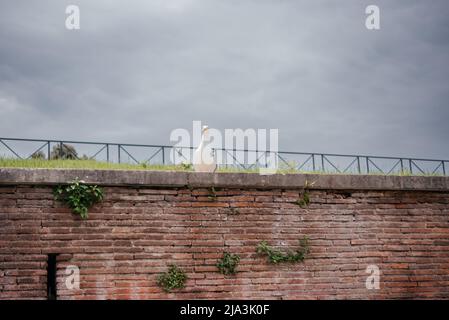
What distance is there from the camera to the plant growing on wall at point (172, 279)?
6809 mm

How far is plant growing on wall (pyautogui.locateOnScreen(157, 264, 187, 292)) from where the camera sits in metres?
6.81

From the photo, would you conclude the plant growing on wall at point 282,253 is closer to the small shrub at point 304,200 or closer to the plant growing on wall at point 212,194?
the small shrub at point 304,200

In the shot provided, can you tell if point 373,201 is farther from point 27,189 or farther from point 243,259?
point 27,189

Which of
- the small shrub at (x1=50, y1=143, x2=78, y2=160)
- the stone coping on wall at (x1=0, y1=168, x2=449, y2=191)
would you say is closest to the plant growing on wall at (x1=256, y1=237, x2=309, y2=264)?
the stone coping on wall at (x1=0, y1=168, x2=449, y2=191)

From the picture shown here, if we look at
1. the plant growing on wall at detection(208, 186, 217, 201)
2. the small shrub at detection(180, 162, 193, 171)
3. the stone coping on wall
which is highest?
the small shrub at detection(180, 162, 193, 171)

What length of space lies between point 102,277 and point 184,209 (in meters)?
1.62

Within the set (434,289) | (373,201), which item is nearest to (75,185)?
(373,201)

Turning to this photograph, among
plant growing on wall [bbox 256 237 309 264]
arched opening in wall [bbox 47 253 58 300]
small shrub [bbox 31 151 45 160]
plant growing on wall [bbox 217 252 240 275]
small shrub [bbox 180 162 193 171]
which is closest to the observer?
arched opening in wall [bbox 47 253 58 300]

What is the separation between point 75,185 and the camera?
6711 millimetres

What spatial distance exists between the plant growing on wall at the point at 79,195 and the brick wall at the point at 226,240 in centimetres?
12

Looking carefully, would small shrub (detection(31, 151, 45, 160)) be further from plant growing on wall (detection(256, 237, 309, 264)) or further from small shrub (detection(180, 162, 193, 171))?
plant growing on wall (detection(256, 237, 309, 264))

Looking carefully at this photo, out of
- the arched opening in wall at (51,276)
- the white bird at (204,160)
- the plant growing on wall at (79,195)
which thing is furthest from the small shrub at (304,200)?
the arched opening in wall at (51,276)

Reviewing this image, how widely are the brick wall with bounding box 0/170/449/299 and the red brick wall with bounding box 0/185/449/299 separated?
0.02 m
